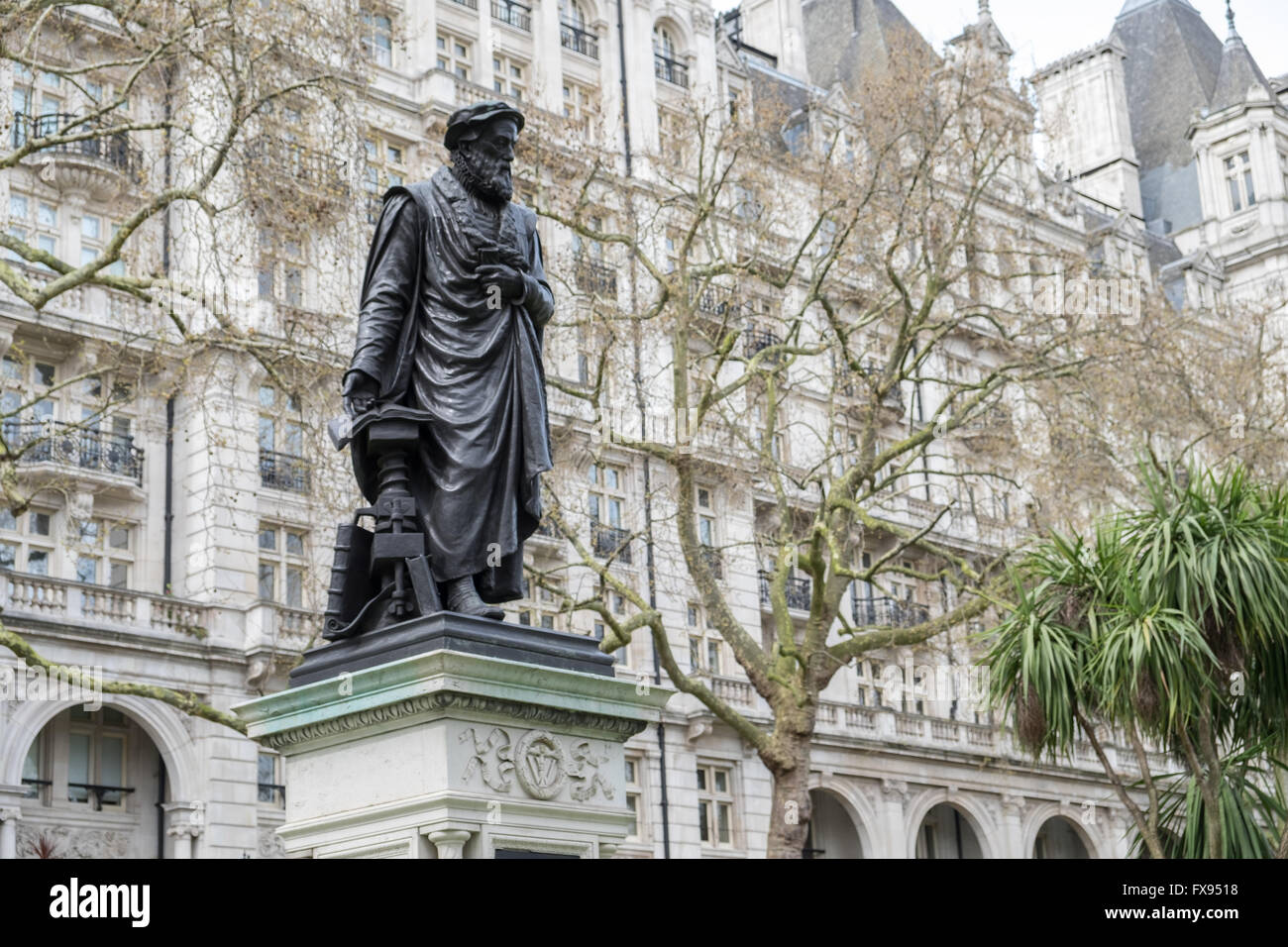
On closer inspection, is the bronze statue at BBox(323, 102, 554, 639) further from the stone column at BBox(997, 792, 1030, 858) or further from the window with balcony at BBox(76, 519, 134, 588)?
the stone column at BBox(997, 792, 1030, 858)

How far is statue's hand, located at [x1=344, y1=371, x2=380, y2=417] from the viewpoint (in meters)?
7.67

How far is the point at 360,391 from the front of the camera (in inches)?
302

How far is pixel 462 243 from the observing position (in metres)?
7.99

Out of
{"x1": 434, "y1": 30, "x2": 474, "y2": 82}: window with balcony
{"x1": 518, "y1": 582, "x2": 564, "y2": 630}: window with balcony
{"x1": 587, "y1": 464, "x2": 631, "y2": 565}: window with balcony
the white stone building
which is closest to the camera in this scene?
the white stone building

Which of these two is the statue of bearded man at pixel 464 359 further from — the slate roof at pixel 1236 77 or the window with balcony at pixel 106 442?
the slate roof at pixel 1236 77

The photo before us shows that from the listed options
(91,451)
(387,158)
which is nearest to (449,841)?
(91,451)

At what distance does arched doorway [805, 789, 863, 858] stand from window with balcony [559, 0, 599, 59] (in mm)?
16062

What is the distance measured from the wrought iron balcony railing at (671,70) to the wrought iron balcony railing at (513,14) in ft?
10.9

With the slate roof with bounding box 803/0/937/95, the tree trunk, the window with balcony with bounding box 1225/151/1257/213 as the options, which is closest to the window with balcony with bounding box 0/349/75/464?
the tree trunk

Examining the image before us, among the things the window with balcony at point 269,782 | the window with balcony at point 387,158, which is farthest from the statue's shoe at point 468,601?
the window with balcony at point 387,158

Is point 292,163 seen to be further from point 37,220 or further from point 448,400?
point 448,400

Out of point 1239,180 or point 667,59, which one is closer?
point 667,59

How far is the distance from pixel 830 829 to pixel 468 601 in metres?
32.6
